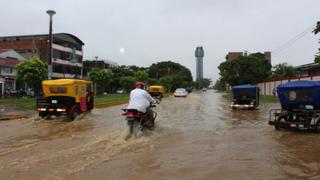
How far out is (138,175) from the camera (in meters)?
9.41

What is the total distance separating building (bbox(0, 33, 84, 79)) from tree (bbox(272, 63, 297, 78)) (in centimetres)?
4034

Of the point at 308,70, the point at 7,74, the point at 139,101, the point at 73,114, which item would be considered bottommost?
the point at 73,114

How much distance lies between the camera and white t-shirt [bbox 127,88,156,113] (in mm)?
14820

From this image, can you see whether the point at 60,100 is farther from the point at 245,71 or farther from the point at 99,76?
the point at 245,71

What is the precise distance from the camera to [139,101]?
590 inches

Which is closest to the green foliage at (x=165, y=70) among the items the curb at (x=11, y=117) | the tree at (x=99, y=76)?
the tree at (x=99, y=76)

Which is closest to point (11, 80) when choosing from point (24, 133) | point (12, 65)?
point (12, 65)

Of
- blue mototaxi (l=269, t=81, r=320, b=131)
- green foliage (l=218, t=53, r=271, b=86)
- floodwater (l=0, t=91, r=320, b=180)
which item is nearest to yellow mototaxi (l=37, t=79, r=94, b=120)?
floodwater (l=0, t=91, r=320, b=180)

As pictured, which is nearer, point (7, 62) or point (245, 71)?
point (7, 62)

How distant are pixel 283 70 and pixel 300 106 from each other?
82.9 meters

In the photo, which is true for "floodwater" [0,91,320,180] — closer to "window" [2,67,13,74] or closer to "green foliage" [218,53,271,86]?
"window" [2,67,13,74]

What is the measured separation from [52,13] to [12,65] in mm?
41738

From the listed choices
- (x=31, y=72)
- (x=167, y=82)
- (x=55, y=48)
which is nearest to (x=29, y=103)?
(x=31, y=72)

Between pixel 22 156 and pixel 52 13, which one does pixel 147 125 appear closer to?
pixel 22 156
